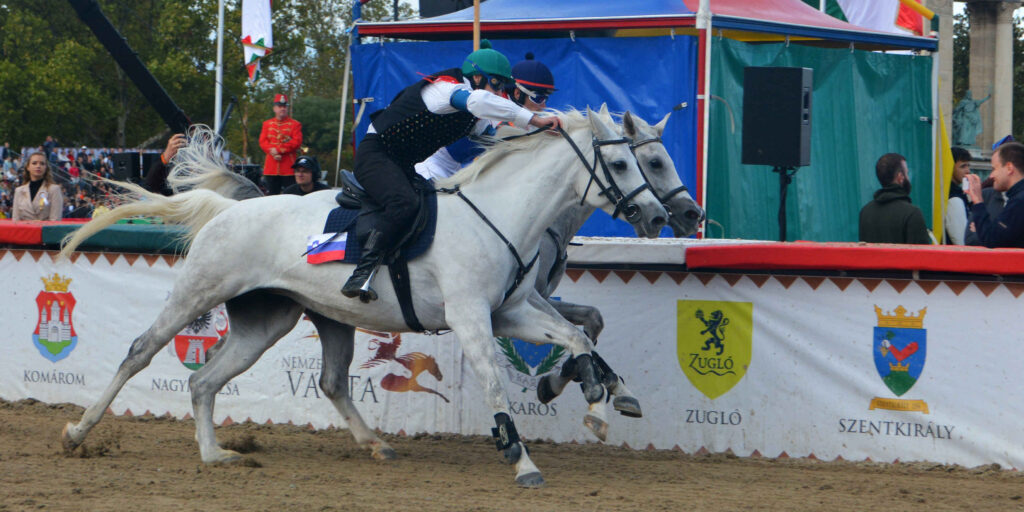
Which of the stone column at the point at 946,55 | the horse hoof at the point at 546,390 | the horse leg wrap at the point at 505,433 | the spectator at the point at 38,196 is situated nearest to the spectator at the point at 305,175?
the spectator at the point at 38,196

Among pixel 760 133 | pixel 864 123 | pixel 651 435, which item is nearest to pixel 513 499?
pixel 651 435

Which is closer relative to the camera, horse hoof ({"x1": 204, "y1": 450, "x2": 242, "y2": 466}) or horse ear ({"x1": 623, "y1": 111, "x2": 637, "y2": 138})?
horse ear ({"x1": 623, "y1": 111, "x2": 637, "y2": 138})

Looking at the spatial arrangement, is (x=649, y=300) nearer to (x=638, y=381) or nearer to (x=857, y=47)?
(x=638, y=381)

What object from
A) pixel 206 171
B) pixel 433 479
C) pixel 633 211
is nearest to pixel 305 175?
pixel 206 171

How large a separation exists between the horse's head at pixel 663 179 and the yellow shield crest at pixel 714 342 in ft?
3.84

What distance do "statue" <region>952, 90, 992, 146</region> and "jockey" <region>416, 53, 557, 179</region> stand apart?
23024mm

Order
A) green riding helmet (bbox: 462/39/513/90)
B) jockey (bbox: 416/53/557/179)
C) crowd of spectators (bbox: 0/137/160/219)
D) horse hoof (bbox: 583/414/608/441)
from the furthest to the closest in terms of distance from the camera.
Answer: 1. crowd of spectators (bbox: 0/137/160/219)
2. jockey (bbox: 416/53/557/179)
3. green riding helmet (bbox: 462/39/513/90)
4. horse hoof (bbox: 583/414/608/441)

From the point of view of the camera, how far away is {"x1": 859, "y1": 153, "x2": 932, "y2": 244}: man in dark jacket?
26.8 feet

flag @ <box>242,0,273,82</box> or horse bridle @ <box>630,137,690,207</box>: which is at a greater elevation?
flag @ <box>242,0,273,82</box>

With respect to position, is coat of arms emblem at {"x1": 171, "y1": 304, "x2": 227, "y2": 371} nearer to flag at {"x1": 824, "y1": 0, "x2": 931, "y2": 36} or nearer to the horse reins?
the horse reins

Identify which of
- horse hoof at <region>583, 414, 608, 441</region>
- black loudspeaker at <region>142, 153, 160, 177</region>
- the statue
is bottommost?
horse hoof at <region>583, 414, 608, 441</region>

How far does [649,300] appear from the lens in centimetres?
723

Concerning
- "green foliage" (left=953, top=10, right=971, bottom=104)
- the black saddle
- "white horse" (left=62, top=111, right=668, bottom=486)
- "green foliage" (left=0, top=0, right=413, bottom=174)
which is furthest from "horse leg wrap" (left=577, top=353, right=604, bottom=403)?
"green foliage" (left=953, top=10, right=971, bottom=104)

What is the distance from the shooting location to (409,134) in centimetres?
616
